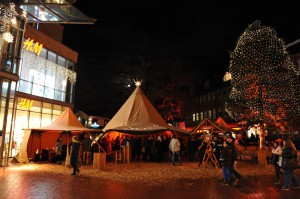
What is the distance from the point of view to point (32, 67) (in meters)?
20.1

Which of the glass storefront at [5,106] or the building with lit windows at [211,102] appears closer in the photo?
the glass storefront at [5,106]

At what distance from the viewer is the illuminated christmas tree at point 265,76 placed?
74.8 ft

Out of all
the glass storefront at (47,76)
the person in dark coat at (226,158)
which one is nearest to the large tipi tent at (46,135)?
the glass storefront at (47,76)

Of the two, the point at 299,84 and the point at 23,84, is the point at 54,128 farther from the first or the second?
the point at 299,84

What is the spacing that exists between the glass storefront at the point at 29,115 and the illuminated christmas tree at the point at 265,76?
16565 millimetres

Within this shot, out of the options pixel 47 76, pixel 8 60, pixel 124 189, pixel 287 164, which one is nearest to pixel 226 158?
pixel 287 164

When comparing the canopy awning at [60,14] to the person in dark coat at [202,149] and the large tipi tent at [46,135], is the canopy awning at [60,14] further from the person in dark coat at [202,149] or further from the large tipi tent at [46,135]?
the person in dark coat at [202,149]

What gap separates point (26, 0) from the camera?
646 inches

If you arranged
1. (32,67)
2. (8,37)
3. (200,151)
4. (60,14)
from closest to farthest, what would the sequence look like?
(8,37), (200,151), (60,14), (32,67)

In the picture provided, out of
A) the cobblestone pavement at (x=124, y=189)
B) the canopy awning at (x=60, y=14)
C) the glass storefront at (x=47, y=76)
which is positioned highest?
the canopy awning at (x=60, y=14)

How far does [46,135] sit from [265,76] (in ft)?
60.0

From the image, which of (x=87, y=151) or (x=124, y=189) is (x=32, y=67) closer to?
(x=87, y=151)

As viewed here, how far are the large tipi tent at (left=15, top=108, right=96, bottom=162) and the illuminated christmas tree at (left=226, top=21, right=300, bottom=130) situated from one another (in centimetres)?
1456

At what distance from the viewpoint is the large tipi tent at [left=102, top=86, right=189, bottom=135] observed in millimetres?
16594
